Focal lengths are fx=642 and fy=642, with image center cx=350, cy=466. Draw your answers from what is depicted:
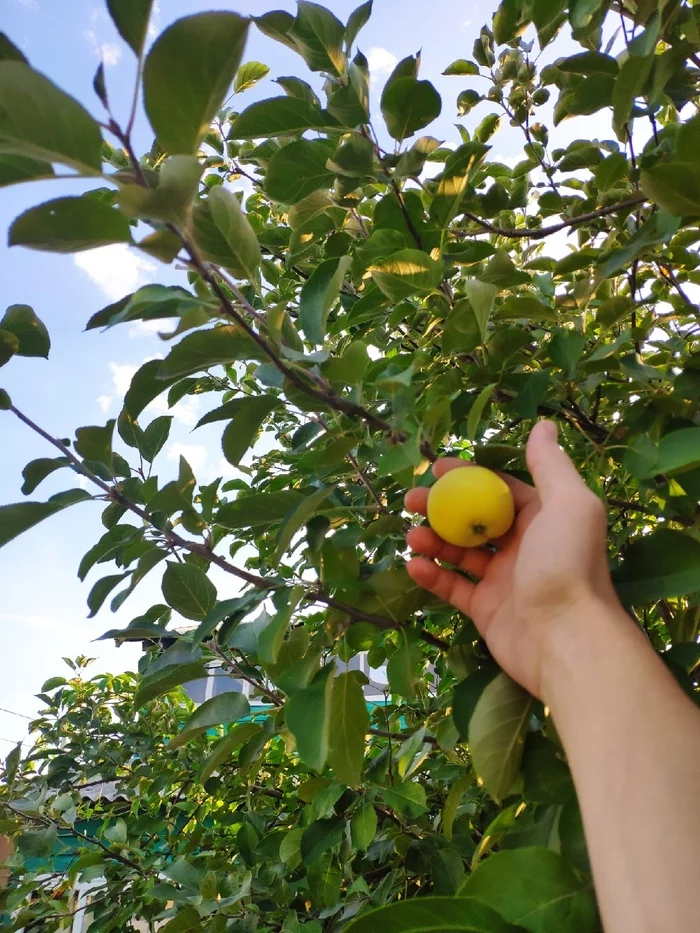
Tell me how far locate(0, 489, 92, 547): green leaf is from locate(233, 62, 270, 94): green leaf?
173 cm

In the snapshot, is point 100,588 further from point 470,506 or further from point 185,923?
point 185,923

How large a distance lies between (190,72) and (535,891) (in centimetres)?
102

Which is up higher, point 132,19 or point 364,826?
point 132,19

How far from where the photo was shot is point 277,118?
1.37 meters

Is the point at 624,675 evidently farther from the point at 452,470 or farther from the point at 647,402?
the point at 647,402

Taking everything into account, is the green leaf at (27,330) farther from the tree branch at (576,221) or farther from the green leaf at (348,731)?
the tree branch at (576,221)

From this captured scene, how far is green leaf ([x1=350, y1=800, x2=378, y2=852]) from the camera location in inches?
57.0

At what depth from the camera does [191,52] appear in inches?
28.7

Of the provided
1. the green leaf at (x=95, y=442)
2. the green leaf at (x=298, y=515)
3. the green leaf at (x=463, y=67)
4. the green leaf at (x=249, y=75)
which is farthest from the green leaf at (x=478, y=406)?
the green leaf at (x=249, y=75)

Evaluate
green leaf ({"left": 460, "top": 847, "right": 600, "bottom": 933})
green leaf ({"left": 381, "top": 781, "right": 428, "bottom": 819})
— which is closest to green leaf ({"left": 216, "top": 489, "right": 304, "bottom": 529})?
green leaf ({"left": 460, "top": 847, "right": 600, "bottom": 933})

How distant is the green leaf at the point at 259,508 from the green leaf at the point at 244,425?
0.08 m

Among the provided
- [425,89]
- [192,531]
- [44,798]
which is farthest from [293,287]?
[44,798]

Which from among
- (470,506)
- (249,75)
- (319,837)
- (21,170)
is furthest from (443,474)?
(249,75)

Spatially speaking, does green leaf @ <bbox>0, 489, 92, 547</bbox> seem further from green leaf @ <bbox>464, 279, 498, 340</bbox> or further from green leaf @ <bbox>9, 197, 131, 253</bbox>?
green leaf @ <bbox>464, 279, 498, 340</bbox>
